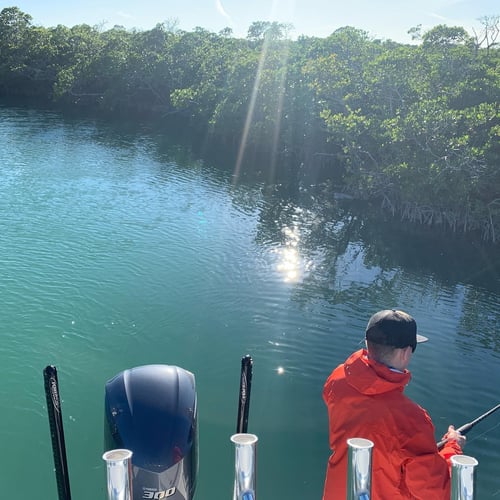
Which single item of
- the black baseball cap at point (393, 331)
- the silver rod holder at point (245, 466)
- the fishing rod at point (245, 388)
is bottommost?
the fishing rod at point (245, 388)

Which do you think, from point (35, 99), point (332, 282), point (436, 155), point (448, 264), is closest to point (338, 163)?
point (436, 155)

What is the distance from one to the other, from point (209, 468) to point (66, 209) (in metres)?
11.1

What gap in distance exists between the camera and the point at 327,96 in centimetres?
2202

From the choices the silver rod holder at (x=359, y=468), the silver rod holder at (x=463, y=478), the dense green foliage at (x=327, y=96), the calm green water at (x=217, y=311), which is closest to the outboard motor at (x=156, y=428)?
the silver rod holder at (x=359, y=468)

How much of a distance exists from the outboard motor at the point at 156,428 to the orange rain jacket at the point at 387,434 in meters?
0.95

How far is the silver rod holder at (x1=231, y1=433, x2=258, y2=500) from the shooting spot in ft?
5.63

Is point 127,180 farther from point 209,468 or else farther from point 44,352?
point 209,468

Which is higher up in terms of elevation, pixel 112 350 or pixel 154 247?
pixel 154 247

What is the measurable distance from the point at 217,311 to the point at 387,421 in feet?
27.4

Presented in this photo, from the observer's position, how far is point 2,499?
6.00 m

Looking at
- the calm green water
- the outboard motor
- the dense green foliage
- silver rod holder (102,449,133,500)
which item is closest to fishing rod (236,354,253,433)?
the outboard motor

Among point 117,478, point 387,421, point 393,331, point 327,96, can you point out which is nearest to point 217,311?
point 393,331

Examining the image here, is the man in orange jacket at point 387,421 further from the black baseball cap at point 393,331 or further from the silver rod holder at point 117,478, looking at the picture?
the silver rod holder at point 117,478

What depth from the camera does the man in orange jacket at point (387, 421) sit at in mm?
2303
